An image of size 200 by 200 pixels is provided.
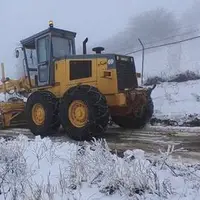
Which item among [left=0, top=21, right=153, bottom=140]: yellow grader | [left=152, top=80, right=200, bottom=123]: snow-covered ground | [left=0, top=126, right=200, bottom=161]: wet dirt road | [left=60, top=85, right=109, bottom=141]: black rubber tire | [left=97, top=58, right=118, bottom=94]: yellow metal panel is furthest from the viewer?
[left=152, top=80, right=200, bottom=123]: snow-covered ground

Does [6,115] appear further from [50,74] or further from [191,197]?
[191,197]

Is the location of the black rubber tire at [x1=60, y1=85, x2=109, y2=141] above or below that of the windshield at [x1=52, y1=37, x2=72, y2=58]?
below

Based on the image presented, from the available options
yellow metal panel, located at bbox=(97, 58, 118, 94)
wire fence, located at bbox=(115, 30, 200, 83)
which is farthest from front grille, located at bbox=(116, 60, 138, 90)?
wire fence, located at bbox=(115, 30, 200, 83)

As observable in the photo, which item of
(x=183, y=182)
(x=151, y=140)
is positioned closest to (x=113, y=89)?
(x=151, y=140)

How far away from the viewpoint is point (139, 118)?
10773 millimetres

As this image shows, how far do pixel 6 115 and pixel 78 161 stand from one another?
697cm

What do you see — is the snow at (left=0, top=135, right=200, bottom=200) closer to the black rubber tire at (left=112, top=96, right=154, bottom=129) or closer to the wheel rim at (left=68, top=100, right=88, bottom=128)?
the wheel rim at (left=68, top=100, right=88, bottom=128)

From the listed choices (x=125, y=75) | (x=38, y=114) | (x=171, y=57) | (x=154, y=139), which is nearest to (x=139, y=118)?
(x=125, y=75)

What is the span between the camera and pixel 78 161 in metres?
5.60

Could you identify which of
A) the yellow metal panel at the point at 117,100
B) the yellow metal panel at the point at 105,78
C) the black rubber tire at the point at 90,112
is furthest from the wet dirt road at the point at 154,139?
the yellow metal panel at the point at 105,78

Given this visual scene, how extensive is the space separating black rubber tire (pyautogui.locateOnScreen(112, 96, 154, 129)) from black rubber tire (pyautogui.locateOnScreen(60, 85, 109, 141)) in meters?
1.79

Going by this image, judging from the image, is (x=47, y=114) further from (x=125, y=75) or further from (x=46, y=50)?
(x=125, y=75)

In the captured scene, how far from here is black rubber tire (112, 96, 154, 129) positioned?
10.8 m

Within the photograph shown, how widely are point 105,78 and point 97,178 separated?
4764 mm
